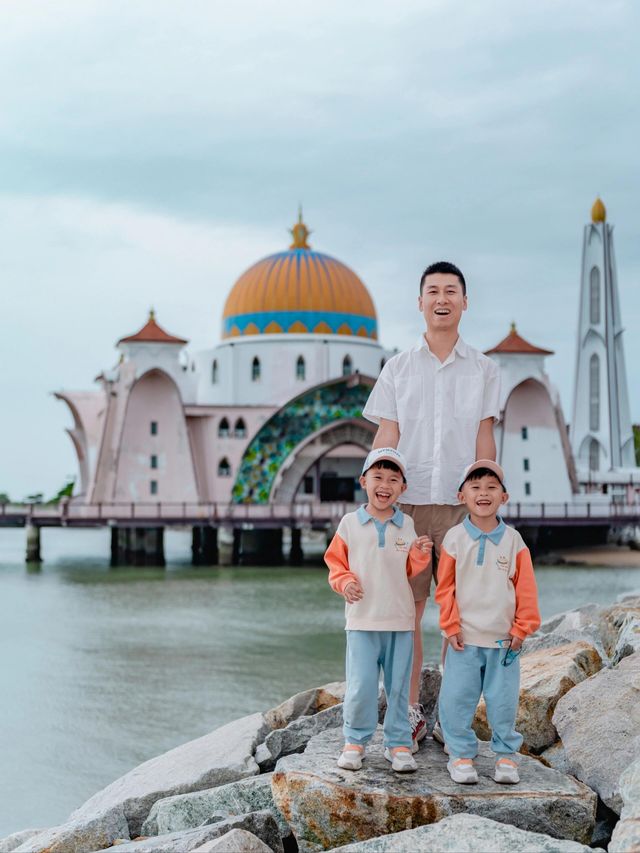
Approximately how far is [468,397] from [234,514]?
28589 mm

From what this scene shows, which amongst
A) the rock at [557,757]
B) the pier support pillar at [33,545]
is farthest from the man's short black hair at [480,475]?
the pier support pillar at [33,545]

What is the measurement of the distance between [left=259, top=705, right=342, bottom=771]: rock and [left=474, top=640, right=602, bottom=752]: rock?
0.87 metres

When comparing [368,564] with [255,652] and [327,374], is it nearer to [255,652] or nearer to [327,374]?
[255,652]

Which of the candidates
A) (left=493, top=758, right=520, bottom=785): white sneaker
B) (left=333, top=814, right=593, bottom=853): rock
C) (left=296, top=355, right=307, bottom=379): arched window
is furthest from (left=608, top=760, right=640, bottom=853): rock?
(left=296, top=355, right=307, bottom=379): arched window

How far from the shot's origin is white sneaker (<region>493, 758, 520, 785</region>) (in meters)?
4.33

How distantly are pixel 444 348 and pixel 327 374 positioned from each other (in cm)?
3542

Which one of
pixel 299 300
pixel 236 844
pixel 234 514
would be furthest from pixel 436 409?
pixel 299 300

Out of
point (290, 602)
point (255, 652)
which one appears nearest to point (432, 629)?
point (255, 652)

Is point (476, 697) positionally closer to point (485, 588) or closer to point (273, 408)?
point (485, 588)

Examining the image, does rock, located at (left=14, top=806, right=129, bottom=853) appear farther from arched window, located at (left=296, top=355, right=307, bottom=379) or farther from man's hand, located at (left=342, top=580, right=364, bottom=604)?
arched window, located at (left=296, top=355, right=307, bottom=379)

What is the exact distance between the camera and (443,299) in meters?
4.92

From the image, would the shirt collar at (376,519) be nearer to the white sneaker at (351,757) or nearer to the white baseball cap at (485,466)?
the white baseball cap at (485,466)

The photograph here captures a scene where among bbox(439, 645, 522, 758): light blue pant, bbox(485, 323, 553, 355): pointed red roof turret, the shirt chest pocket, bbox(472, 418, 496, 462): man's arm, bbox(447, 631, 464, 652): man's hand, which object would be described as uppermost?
bbox(485, 323, 553, 355): pointed red roof turret

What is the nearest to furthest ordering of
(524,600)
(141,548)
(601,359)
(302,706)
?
(524,600) < (302,706) < (141,548) < (601,359)
